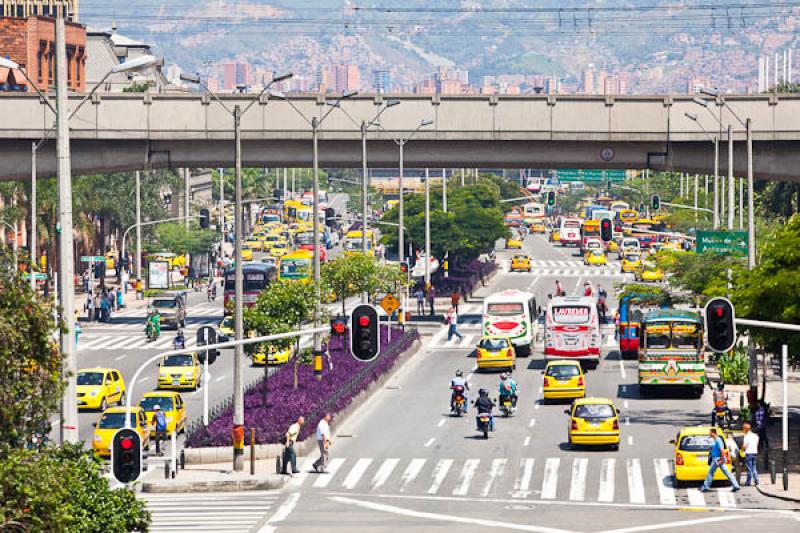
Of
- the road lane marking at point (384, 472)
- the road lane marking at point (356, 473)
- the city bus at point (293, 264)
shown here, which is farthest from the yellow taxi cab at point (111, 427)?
the city bus at point (293, 264)

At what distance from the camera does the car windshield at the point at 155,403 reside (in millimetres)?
54875

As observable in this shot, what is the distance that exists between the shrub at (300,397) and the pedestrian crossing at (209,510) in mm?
5004

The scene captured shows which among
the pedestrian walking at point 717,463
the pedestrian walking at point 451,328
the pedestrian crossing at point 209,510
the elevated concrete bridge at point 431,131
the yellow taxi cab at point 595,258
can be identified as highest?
the elevated concrete bridge at point 431,131

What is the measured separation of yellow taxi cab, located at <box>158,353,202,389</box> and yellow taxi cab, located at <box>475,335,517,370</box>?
38.4 ft

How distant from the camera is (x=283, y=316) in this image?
194ft

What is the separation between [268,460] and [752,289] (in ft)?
50.0

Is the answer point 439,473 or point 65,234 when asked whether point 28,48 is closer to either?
point 439,473

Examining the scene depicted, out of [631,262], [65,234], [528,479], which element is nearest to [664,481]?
[528,479]

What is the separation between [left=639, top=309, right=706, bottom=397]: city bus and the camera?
61031 mm

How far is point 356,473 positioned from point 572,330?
2307 cm

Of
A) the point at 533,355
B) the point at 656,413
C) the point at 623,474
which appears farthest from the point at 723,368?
the point at 623,474

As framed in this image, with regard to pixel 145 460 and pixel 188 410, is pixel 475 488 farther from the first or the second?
pixel 188 410

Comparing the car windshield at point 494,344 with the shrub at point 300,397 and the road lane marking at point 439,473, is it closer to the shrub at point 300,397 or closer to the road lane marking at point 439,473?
the shrub at point 300,397

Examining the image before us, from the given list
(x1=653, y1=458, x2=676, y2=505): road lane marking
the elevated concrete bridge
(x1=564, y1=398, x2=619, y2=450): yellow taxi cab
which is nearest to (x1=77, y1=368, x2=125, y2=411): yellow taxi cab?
(x1=564, y1=398, x2=619, y2=450): yellow taxi cab
